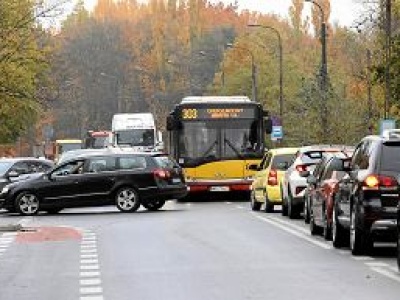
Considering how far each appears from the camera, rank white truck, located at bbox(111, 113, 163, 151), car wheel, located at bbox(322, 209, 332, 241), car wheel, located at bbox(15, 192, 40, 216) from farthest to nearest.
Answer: white truck, located at bbox(111, 113, 163, 151), car wheel, located at bbox(15, 192, 40, 216), car wheel, located at bbox(322, 209, 332, 241)

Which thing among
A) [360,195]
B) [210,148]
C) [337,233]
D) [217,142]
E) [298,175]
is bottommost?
[337,233]

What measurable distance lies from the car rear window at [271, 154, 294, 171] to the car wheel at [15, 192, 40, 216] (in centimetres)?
662

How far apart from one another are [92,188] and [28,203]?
5.77 feet

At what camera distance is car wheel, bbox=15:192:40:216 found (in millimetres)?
32875

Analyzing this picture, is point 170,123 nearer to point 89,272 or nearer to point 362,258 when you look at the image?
point 362,258

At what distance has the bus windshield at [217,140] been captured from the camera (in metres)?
38.6

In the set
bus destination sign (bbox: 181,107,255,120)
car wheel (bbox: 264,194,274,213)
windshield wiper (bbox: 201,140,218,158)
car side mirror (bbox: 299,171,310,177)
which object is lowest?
car wheel (bbox: 264,194,274,213)

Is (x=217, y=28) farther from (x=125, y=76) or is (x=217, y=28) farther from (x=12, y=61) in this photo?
(x=12, y=61)

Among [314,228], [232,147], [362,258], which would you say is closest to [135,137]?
[232,147]

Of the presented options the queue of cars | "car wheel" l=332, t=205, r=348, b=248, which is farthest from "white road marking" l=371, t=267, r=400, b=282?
"car wheel" l=332, t=205, r=348, b=248

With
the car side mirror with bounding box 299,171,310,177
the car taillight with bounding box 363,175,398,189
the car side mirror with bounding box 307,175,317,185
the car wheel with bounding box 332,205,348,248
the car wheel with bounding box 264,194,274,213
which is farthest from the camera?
the car wheel with bounding box 264,194,274,213

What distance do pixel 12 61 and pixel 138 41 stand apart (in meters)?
64.0

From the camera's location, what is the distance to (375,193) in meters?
16.7

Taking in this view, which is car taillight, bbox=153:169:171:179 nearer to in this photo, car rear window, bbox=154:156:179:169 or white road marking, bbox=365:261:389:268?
car rear window, bbox=154:156:179:169
